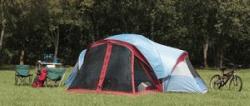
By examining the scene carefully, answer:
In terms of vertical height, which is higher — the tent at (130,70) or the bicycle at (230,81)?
the tent at (130,70)

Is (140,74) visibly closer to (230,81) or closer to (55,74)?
(55,74)

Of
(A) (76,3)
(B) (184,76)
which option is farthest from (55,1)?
(B) (184,76)

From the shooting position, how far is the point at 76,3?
42.8m

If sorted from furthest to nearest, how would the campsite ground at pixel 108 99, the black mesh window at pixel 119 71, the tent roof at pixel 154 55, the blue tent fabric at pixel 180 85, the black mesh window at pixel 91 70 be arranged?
the blue tent fabric at pixel 180 85 → the tent roof at pixel 154 55 → the black mesh window at pixel 91 70 → the black mesh window at pixel 119 71 → the campsite ground at pixel 108 99

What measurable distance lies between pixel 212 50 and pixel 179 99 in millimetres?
36895

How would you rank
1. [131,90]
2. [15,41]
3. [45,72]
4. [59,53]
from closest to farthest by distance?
[131,90] → [45,72] → [15,41] → [59,53]

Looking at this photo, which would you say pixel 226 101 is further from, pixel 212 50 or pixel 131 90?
pixel 212 50

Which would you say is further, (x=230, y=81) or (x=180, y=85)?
(x=230, y=81)

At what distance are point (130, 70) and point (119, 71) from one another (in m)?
0.34

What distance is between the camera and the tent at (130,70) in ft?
54.0

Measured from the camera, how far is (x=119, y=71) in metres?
16.6

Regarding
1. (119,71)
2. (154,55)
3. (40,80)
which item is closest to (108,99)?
(119,71)

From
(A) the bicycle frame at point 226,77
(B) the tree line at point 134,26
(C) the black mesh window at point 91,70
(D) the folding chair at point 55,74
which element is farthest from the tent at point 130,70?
(B) the tree line at point 134,26

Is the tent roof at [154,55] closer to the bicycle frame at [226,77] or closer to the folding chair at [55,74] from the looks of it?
the bicycle frame at [226,77]
